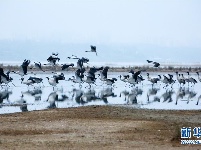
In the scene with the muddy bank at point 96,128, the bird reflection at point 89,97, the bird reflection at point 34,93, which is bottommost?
the muddy bank at point 96,128

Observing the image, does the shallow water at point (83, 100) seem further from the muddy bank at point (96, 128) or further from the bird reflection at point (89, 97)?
the muddy bank at point (96, 128)

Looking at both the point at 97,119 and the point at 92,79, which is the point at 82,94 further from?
the point at 97,119

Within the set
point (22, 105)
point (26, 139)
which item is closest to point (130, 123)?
point (26, 139)

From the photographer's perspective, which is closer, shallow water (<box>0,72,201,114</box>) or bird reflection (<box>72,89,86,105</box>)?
shallow water (<box>0,72,201,114</box>)

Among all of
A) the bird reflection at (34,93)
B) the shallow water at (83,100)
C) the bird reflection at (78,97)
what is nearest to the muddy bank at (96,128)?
the shallow water at (83,100)

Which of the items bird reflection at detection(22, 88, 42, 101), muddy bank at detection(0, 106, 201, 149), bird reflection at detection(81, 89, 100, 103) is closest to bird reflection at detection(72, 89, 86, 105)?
bird reflection at detection(81, 89, 100, 103)

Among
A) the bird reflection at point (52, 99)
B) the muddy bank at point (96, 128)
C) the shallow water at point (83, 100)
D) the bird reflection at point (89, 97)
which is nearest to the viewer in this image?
the muddy bank at point (96, 128)

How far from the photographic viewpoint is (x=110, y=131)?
12.8m

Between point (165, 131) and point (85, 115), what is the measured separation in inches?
154

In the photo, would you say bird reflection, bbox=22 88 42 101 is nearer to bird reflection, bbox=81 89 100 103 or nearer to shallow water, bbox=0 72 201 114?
shallow water, bbox=0 72 201 114

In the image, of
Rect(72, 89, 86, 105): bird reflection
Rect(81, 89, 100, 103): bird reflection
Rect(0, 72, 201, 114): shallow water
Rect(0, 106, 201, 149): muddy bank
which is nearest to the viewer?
Rect(0, 106, 201, 149): muddy bank

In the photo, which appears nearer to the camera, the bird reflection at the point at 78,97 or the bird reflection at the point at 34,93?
the bird reflection at the point at 78,97

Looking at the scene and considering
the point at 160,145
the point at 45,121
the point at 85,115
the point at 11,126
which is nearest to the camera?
the point at 160,145

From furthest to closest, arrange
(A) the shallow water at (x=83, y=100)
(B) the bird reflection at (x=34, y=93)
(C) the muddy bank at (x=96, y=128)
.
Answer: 1. (B) the bird reflection at (x=34, y=93)
2. (A) the shallow water at (x=83, y=100)
3. (C) the muddy bank at (x=96, y=128)
